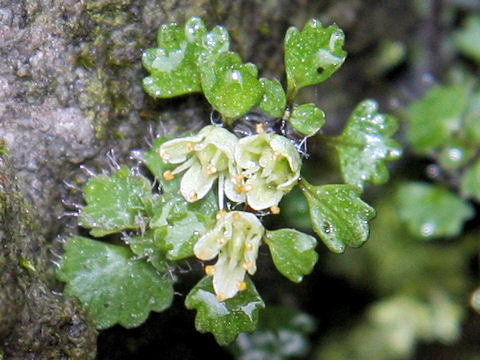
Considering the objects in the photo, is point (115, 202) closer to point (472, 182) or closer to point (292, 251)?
point (292, 251)

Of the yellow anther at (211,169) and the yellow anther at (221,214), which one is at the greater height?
the yellow anther at (211,169)

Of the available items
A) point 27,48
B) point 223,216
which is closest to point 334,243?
point 223,216

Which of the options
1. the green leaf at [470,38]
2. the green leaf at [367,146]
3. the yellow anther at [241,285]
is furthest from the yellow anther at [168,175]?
the green leaf at [470,38]

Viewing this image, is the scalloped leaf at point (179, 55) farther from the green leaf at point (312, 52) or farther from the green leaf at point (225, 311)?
the green leaf at point (225, 311)

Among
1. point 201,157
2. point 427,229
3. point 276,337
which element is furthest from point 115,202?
point 427,229

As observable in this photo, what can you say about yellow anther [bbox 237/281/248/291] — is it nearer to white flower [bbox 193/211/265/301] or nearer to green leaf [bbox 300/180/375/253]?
white flower [bbox 193/211/265/301]

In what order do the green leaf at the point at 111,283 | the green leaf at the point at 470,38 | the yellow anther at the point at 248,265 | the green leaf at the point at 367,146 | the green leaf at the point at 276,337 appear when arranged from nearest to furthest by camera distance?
1. the yellow anther at the point at 248,265
2. the green leaf at the point at 111,283
3. the green leaf at the point at 367,146
4. the green leaf at the point at 276,337
5. the green leaf at the point at 470,38

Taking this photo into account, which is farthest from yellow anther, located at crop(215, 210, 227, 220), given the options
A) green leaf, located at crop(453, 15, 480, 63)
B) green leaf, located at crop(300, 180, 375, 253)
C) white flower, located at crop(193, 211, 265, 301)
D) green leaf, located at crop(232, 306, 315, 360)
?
green leaf, located at crop(453, 15, 480, 63)
